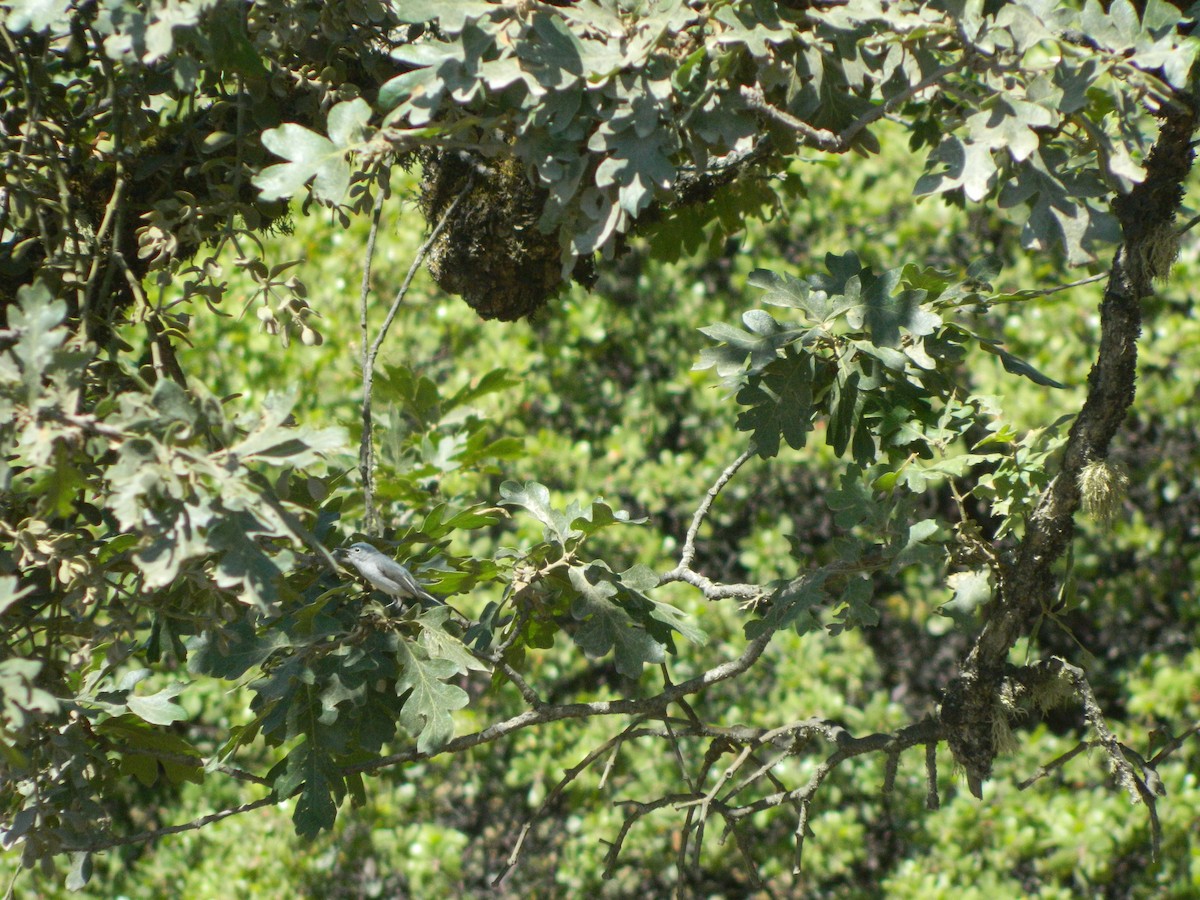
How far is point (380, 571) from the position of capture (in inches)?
51.8

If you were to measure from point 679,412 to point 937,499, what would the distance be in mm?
823

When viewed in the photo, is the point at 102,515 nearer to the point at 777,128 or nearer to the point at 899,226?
the point at 777,128

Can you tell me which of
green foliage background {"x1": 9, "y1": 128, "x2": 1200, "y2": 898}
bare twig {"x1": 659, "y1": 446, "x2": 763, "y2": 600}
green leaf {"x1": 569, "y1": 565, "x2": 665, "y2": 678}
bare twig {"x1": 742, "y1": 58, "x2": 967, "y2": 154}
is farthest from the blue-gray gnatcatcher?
green foliage background {"x1": 9, "y1": 128, "x2": 1200, "y2": 898}

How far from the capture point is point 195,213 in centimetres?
145

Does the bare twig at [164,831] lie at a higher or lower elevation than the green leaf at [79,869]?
higher

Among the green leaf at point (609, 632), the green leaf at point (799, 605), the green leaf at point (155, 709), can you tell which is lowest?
the green leaf at point (155, 709)

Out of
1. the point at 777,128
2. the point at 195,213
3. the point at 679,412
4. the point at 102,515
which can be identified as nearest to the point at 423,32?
the point at 195,213

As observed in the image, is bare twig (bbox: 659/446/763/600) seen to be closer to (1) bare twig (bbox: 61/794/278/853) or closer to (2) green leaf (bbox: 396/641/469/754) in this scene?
(2) green leaf (bbox: 396/641/469/754)

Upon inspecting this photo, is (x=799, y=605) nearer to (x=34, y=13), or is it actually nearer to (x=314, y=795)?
(x=314, y=795)

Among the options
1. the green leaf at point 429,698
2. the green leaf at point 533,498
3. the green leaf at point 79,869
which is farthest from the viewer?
the green leaf at point 533,498

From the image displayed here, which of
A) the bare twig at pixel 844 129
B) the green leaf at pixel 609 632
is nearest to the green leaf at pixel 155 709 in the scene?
the green leaf at pixel 609 632

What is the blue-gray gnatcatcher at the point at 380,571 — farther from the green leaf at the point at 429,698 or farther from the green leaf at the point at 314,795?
the green leaf at the point at 314,795

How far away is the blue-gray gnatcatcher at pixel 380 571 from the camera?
131 cm

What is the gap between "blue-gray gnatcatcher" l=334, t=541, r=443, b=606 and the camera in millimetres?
1312
